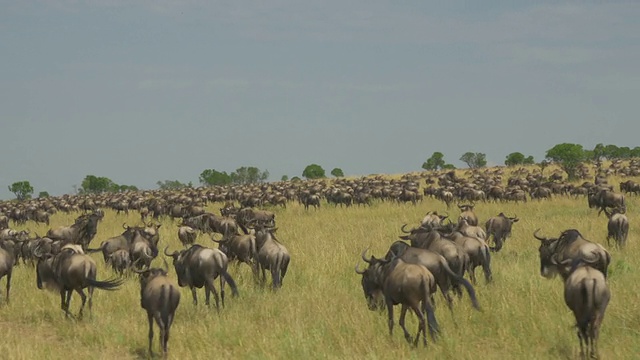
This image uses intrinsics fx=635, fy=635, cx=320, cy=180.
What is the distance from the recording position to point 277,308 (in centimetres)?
1129

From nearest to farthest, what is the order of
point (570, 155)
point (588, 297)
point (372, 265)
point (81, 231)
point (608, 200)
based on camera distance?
1. point (588, 297)
2. point (372, 265)
3. point (81, 231)
4. point (608, 200)
5. point (570, 155)

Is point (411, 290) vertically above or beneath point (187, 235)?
above

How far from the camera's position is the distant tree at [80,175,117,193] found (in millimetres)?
108188

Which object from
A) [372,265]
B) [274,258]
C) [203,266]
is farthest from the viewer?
[274,258]

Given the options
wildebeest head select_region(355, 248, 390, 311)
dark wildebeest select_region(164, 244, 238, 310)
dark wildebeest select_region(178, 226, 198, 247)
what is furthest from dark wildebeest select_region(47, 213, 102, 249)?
wildebeest head select_region(355, 248, 390, 311)

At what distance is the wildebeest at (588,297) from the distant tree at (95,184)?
107 meters

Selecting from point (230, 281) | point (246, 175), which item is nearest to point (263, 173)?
point (246, 175)

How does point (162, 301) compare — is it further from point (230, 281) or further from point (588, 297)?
point (588, 297)

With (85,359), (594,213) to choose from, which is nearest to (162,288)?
(85,359)

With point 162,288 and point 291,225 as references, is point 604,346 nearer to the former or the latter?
point 162,288

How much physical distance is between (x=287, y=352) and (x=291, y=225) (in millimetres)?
18139

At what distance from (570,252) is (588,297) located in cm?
294

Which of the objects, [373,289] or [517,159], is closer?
[373,289]

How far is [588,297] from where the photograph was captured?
24.2 ft
